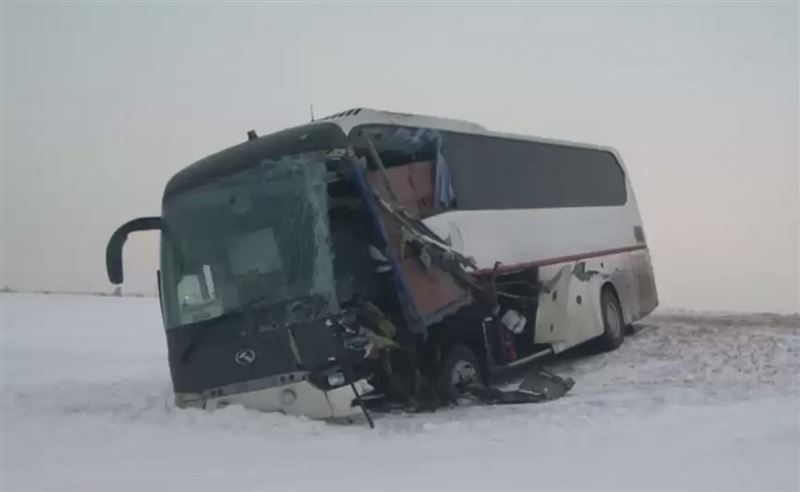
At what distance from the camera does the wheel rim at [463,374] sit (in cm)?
1063

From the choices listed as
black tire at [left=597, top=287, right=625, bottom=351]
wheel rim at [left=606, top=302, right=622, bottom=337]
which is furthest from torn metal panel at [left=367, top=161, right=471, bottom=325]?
wheel rim at [left=606, top=302, right=622, bottom=337]

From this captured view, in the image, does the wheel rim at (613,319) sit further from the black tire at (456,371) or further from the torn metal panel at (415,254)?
the torn metal panel at (415,254)

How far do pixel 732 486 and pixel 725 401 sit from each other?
3598mm

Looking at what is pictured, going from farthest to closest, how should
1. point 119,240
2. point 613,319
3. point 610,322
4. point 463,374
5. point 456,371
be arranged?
point 613,319
point 610,322
point 463,374
point 456,371
point 119,240

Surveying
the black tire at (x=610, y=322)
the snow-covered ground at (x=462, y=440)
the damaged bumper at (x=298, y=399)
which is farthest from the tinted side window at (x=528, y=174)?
the damaged bumper at (x=298, y=399)

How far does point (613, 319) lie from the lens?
15023 mm

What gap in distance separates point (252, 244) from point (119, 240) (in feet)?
5.28

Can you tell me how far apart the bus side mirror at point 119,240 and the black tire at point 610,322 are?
25.3 ft

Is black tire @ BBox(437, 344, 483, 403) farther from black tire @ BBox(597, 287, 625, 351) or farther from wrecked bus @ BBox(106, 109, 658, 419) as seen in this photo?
black tire @ BBox(597, 287, 625, 351)

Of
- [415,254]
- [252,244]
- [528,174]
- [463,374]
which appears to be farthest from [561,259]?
[252,244]

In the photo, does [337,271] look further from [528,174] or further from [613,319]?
[613,319]

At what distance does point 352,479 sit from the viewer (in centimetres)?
611

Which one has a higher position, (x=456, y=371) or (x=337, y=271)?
(x=337, y=271)

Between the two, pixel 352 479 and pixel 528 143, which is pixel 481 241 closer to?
pixel 528 143
